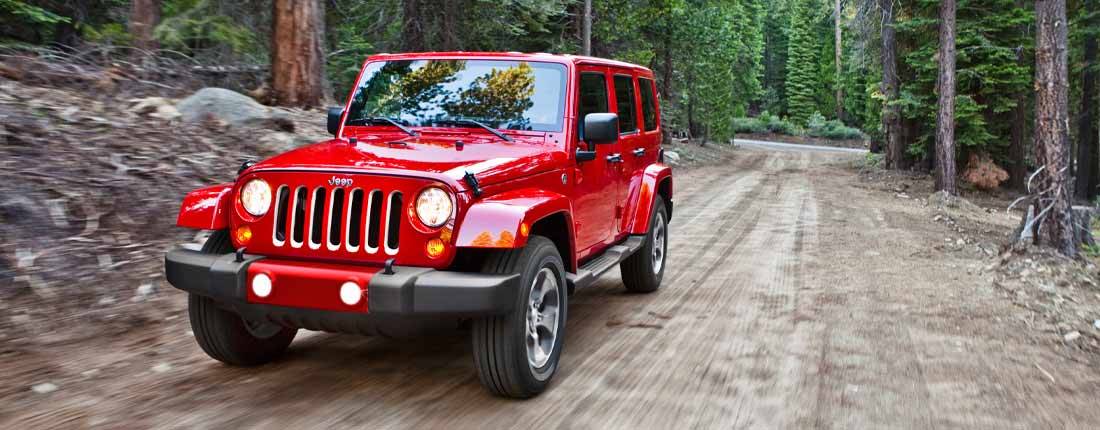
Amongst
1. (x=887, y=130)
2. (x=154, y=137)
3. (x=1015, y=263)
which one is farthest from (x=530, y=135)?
(x=887, y=130)

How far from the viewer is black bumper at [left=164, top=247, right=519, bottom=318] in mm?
3836

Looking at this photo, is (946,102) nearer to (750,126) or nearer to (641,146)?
(641,146)

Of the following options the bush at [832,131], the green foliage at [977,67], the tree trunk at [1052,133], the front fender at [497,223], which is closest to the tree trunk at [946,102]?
the green foliage at [977,67]

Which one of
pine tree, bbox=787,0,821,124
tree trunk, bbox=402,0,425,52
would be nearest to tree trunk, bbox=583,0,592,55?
tree trunk, bbox=402,0,425,52

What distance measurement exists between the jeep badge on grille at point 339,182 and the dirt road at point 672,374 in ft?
3.73

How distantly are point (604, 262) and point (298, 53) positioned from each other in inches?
298

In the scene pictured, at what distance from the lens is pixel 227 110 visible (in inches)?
410

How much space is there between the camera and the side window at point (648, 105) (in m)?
7.35

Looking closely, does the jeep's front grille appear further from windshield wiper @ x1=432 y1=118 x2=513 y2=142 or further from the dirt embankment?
the dirt embankment

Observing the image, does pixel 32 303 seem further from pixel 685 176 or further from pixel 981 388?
pixel 685 176

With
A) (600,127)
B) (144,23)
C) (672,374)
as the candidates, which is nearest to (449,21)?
(144,23)

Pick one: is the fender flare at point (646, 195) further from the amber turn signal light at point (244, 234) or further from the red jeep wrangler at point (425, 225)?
the amber turn signal light at point (244, 234)

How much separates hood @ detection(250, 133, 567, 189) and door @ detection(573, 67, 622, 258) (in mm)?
383

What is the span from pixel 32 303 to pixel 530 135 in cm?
344
